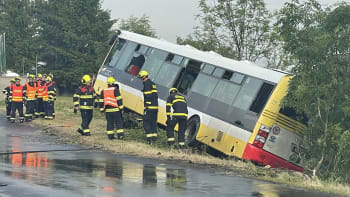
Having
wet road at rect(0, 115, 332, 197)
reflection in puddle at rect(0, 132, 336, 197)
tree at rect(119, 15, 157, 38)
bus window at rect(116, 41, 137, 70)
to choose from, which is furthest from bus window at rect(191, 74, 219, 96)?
tree at rect(119, 15, 157, 38)

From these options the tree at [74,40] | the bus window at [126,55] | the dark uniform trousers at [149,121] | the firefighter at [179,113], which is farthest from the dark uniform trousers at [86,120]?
the tree at [74,40]

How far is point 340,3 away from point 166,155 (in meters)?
5.49

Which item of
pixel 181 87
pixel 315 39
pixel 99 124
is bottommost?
pixel 99 124

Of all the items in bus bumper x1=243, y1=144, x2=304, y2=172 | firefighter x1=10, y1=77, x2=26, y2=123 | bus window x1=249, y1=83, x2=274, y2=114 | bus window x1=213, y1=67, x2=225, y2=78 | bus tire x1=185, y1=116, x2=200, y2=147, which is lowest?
bus bumper x1=243, y1=144, x2=304, y2=172

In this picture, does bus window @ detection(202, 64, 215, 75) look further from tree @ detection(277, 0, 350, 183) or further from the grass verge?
tree @ detection(277, 0, 350, 183)

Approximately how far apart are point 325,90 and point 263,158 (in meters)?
2.48

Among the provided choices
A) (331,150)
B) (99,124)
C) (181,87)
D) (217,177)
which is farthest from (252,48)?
(217,177)

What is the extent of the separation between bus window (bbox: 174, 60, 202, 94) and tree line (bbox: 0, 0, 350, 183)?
281 centimetres

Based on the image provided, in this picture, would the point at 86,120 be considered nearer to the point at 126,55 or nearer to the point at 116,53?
the point at 126,55

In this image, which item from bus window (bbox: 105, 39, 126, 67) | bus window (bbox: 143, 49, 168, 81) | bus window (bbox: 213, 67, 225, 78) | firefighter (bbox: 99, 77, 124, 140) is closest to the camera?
firefighter (bbox: 99, 77, 124, 140)

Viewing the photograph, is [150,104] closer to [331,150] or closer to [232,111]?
[232,111]

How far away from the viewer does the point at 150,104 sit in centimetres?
1927

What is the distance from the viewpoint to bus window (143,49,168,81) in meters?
22.9

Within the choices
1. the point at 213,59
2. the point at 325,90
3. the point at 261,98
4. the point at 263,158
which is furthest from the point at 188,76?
the point at 325,90
